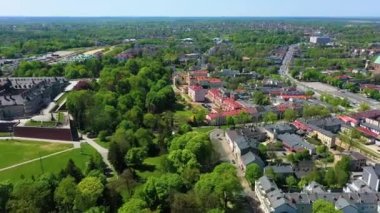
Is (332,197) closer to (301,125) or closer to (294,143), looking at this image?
(294,143)

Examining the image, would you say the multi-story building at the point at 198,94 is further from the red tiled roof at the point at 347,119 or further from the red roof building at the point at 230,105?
the red tiled roof at the point at 347,119

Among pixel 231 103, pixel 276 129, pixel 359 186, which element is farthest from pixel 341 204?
pixel 231 103

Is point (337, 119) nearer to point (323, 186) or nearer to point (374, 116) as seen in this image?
point (374, 116)

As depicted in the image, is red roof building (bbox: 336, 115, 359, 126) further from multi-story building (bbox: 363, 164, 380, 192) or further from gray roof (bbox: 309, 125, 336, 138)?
multi-story building (bbox: 363, 164, 380, 192)

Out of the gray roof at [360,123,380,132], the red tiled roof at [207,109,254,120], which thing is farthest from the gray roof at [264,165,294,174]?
the gray roof at [360,123,380,132]

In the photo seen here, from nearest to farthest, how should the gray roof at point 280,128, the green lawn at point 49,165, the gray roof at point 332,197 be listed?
the gray roof at point 332,197, the green lawn at point 49,165, the gray roof at point 280,128

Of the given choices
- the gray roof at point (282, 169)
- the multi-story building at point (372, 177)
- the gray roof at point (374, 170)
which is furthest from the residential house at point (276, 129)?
the gray roof at point (374, 170)
